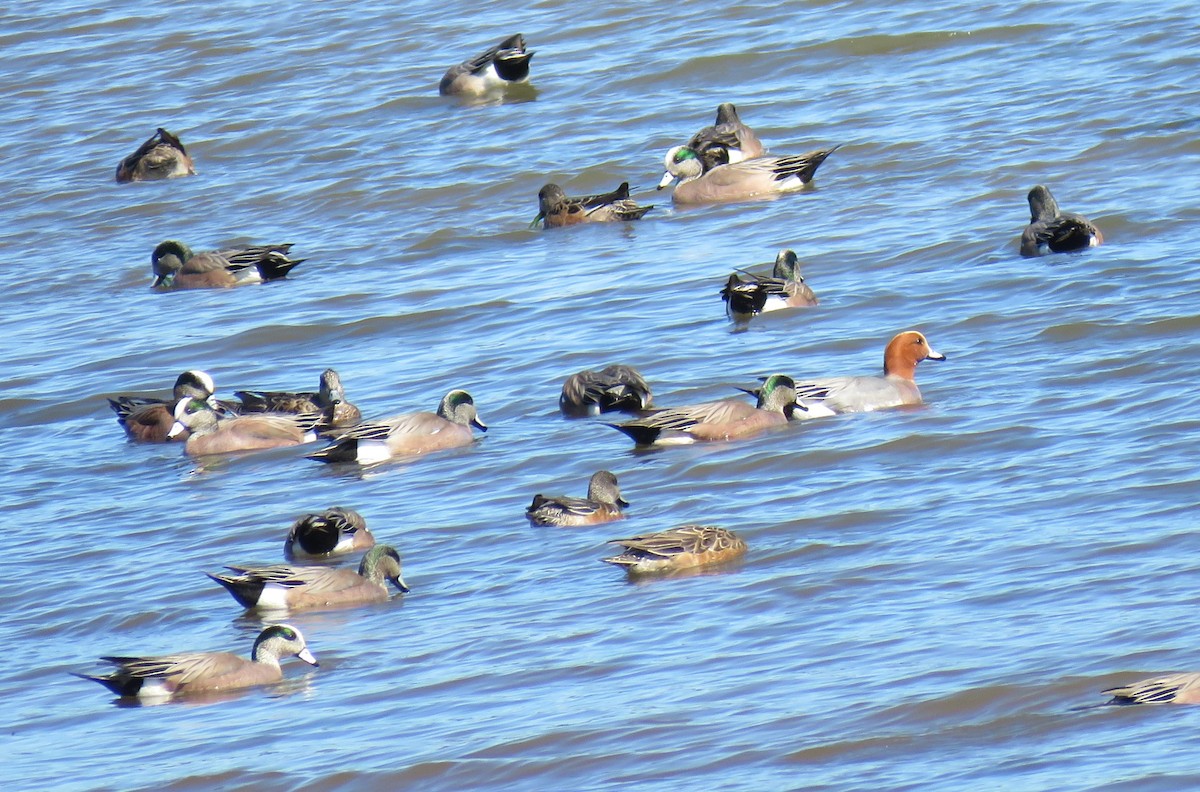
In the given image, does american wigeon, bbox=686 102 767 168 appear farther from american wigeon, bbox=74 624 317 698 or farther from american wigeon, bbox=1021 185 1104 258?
american wigeon, bbox=74 624 317 698

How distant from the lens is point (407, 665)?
346 inches

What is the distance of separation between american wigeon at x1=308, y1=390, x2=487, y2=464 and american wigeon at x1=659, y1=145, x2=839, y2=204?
20.3 ft

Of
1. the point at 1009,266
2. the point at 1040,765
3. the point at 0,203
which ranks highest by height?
the point at 0,203

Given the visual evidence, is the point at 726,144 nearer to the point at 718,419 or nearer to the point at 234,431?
the point at 234,431

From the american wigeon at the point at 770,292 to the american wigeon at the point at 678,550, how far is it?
4.71 metres

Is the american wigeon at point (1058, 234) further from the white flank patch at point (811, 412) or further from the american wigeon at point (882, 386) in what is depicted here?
the white flank patch at point (811, 412)

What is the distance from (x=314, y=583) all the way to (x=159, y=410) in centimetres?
389

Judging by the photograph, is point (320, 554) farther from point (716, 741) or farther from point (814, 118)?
point (814, 118)

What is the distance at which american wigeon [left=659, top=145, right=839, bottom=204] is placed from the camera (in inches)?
709

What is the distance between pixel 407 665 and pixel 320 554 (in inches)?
73.6

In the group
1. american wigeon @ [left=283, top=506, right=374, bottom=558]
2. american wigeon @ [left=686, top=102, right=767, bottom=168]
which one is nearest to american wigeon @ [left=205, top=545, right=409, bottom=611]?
american wigeon @ [left=283, top=506, right=374, bottom=558]

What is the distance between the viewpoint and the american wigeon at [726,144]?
1844 cm

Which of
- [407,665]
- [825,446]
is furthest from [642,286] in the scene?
[407,665]

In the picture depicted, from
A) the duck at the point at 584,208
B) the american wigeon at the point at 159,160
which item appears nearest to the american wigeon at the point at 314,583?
the duck at the point at 584,208
